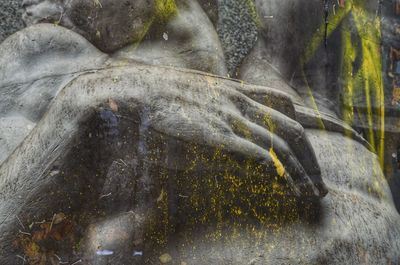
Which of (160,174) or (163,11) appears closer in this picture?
(160,174)

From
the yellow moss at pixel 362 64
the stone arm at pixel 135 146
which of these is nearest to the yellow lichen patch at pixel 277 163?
the stone arm at pixel 135 146

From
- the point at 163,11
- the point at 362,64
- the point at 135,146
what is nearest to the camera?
the point at 135,146

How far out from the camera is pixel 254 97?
199cm

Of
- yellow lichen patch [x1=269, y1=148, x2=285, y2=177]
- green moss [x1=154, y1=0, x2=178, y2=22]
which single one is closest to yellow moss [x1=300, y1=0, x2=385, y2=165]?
green moss [x1=154, y1=0, x2=178, y2=22]

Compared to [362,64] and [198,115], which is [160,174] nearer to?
[198,115]

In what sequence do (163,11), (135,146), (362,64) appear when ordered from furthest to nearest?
(362,64) < (163,11) < (135,146)

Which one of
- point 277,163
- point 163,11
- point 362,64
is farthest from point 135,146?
point 362,64

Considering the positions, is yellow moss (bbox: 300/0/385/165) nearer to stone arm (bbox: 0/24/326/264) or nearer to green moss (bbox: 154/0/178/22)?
green moss (bbox: 154/0/178/22)

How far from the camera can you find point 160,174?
1789mm

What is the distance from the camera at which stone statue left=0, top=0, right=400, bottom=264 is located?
69.4 inches

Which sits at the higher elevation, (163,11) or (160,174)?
(163,11)

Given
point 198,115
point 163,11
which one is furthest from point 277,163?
point 163,11

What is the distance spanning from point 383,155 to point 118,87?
1.14 m

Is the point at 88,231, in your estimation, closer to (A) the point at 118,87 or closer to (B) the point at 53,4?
(A) the point at 118,87
